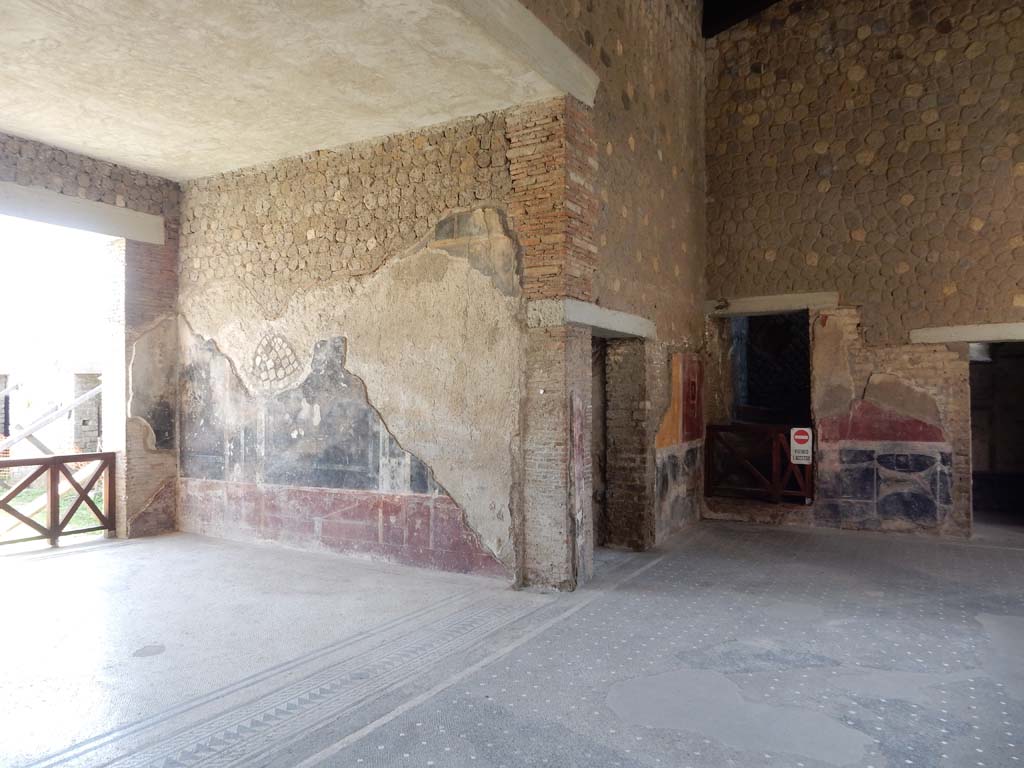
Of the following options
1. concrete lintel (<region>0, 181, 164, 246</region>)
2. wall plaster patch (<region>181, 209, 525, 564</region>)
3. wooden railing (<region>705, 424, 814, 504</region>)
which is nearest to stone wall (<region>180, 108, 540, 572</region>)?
wall plaster patch (<region>181, 209, 525, 564</region>)

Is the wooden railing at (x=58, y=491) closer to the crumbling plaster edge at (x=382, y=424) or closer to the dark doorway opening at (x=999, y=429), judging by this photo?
the crumbling plaster edge at (x=382, y=424)

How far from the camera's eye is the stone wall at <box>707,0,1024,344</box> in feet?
23.4

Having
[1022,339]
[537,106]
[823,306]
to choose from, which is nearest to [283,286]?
[537,106]

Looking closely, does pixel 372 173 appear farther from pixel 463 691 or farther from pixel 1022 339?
pixel 1022 339

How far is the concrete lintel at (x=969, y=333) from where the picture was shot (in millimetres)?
7020

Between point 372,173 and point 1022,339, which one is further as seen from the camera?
point 1022,339

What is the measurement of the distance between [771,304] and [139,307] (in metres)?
6.93

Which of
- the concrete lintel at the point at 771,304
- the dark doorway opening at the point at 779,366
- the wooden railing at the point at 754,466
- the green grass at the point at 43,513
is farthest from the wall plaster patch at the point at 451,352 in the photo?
the dark doorway opening at the point at 779,366

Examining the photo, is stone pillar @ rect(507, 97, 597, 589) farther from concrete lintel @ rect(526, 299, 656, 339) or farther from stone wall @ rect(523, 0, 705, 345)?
stone wall @ rect(523, 0, 705, 345)

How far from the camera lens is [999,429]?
31.9 ft

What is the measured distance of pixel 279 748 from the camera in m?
3.05

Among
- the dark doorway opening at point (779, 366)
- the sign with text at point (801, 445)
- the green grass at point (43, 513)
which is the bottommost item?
the green grass at point (43, 513)

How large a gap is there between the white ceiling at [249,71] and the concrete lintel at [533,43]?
0.02 m

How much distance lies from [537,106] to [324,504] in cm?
395
